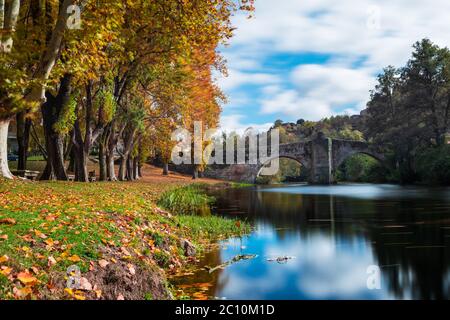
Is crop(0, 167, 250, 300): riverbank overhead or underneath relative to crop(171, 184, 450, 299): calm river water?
overhead

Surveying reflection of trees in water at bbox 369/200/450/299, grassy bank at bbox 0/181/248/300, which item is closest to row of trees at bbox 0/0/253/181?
grassy bank at bbox 0/181/248/300

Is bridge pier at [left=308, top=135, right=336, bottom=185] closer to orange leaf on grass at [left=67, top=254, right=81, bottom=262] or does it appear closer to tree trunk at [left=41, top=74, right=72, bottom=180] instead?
tree trunk at [left=41, top=74, right=72, bottom=180]

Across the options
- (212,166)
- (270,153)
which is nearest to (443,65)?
(270,153)

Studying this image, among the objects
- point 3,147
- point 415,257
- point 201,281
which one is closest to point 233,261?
point 201,281

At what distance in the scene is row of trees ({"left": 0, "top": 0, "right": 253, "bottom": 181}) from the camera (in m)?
10.5

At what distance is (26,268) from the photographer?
4.32 metres

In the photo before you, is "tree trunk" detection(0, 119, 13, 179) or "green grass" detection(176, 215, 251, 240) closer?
"green grass" detection(176, 215, 251, 240)

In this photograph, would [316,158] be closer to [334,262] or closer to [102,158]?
[102,158]

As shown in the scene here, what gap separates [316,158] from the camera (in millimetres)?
64438

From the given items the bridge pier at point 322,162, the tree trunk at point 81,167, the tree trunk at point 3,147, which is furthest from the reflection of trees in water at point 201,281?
the bridge pier at point 322,162

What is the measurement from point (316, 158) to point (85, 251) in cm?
6118

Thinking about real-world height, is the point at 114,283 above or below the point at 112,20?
below

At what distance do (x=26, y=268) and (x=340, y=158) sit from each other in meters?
64.0

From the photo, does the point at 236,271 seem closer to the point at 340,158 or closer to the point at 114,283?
the point at 114,283
